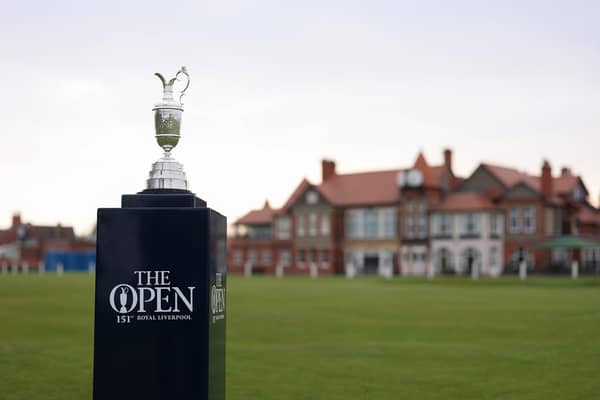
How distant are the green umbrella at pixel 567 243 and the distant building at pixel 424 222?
1299 millimetres

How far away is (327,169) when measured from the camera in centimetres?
7881

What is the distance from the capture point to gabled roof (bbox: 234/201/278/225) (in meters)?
85.2

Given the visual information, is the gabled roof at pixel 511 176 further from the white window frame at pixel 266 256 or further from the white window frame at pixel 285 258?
the white window frame at pixel 266 256

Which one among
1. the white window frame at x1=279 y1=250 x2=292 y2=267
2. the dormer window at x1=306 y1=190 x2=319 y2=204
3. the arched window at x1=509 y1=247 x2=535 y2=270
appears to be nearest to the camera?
the arched window at x1=509 y1=247 x2=535 y2=270

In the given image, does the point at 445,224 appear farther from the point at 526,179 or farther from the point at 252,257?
the point at 252,257

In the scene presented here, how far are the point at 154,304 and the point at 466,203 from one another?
202ft

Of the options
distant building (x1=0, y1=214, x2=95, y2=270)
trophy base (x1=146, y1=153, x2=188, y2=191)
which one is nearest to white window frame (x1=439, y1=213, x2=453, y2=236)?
distant building (x1=0, y1=214, x2=95, y2=270)

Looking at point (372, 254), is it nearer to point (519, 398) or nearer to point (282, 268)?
point (282, 268)

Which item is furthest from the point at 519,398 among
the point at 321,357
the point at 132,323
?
the point at 132,323

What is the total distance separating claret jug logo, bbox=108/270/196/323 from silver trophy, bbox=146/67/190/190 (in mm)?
768

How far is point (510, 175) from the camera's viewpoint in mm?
69125

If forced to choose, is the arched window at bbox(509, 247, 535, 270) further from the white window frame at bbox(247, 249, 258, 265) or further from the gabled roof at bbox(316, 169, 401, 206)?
the white window frame at bbox(247, 249, 258, 265)

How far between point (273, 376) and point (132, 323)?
5453 mm

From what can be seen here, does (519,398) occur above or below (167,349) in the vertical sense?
below
